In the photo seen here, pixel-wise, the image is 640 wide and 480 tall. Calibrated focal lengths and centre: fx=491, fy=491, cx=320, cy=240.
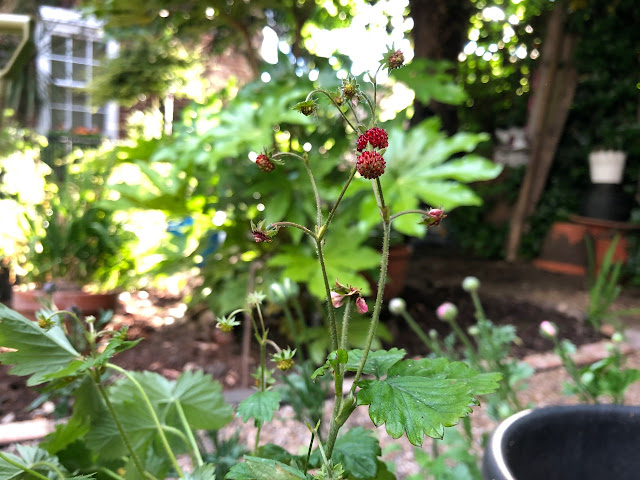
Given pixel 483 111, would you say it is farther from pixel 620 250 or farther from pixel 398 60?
pixel 398 60

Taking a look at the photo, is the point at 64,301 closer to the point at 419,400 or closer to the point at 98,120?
the point at 419,400

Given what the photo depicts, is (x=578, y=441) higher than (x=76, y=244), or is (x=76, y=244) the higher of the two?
(x=578, y=441)

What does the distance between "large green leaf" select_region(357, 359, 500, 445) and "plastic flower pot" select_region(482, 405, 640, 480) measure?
0.22ft

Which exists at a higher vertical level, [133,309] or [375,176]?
[375,176]

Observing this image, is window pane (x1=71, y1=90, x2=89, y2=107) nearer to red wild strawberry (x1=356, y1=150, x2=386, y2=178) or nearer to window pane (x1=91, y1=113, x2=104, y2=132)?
window pane (x1=91, y1=113, x2=104, y2=132)

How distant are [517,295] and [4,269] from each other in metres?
2.73

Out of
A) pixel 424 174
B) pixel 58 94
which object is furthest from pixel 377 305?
pixel 58 94

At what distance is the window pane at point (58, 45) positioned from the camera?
7457mm

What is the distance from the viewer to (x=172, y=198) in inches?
73.1

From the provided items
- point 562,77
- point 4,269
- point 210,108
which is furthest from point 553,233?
point 4,269

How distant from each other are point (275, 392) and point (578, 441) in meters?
0.26

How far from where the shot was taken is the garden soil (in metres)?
1.47

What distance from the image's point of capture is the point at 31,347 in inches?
16.2

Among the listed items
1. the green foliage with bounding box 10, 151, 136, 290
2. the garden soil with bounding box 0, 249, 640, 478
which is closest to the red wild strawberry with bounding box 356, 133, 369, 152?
the garden soil with bounding box 0, 249, 640, 478
